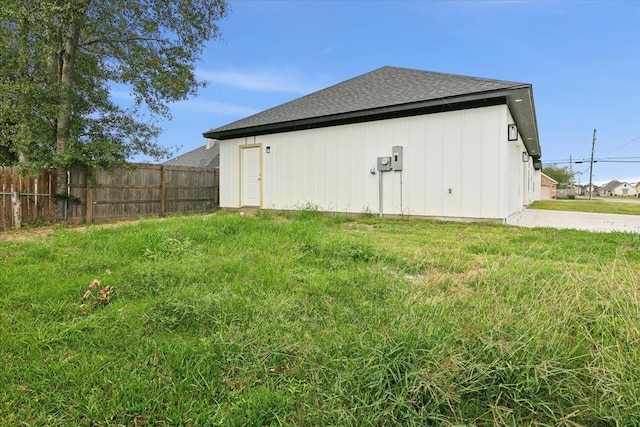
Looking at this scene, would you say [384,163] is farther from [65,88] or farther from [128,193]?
[65,88]

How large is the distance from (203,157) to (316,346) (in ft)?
72.1

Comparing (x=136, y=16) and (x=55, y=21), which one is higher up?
(x=136, y=16)

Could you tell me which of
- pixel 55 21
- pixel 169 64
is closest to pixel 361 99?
pixel 169 64

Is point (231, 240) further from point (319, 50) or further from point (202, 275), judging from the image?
point (319, 50)

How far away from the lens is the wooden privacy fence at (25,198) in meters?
7.28

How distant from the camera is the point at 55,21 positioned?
7.37 meters

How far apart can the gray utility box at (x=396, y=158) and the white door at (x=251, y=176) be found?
14.7 feet

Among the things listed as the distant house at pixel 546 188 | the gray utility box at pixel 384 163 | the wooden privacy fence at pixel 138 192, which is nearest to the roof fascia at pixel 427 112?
the gray utility box at pixel 384 163

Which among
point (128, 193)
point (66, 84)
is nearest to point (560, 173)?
A: point (128, 193)

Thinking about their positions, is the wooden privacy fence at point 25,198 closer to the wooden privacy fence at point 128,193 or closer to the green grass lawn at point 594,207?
the wooden privacy fence at point 128,193

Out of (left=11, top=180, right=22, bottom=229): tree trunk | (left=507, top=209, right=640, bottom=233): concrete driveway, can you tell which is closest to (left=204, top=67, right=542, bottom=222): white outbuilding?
(left=507, top=209, right=640, bottom=233): concrete driveway

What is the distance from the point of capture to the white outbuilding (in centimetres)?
727

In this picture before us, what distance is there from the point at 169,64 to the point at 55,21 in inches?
101

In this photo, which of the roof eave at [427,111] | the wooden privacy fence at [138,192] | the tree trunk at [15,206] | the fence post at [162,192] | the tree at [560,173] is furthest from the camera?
the tree at [560,173]
